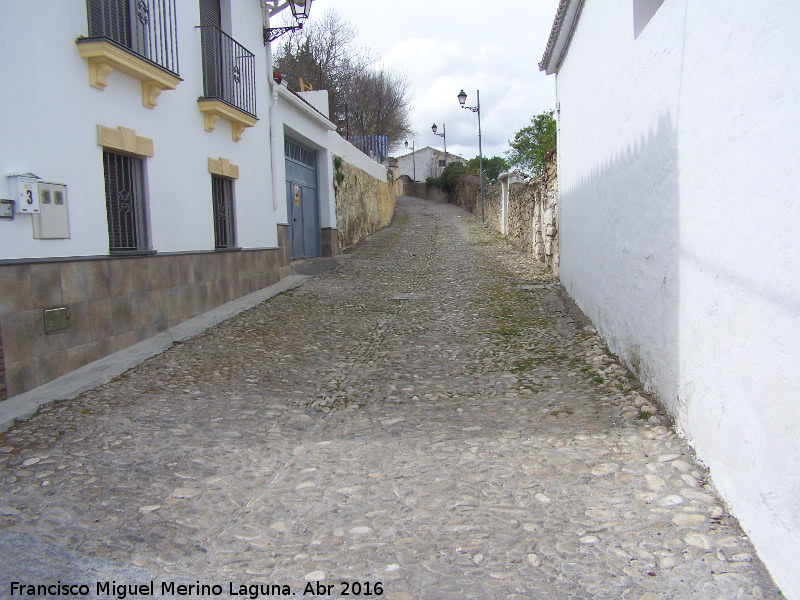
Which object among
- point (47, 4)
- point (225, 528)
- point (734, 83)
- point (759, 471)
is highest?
point (47, 4)

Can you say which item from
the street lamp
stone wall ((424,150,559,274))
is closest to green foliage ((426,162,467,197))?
stone wall ((424,150,559,274))

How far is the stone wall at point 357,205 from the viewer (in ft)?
54.3

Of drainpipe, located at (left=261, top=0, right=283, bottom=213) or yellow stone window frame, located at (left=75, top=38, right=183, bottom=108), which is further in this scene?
drainpipe, located at (left=261, top=0, right=283, bottom=213)

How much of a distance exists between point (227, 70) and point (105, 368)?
5394 millimetres

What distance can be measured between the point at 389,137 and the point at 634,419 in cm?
3284

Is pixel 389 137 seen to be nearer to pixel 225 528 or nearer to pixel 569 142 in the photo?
pixel 569 142

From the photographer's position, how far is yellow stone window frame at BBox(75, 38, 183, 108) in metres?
5.65

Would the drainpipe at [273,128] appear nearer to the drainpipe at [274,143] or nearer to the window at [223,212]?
the drainpipe at [274,143]

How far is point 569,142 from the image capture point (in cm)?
884

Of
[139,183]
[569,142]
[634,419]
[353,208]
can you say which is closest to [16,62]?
[139,183]

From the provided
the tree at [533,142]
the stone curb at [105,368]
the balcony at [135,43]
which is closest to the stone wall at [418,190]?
the tree at [533,142]

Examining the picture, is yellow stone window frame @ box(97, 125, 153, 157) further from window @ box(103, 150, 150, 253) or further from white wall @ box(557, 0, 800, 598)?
white wall @ box(557, 0, 800, 598)

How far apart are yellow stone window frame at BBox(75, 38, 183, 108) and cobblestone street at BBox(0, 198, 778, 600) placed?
114 inches

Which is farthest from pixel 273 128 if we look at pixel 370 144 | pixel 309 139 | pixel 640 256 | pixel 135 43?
pixel 370 144
